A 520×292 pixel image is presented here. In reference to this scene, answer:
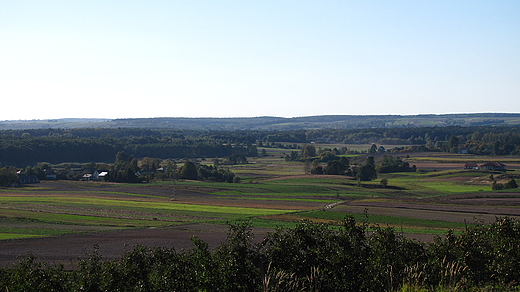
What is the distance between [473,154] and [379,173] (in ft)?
175

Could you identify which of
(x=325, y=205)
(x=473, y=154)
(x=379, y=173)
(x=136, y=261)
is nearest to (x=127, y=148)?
(x=379, y=173)

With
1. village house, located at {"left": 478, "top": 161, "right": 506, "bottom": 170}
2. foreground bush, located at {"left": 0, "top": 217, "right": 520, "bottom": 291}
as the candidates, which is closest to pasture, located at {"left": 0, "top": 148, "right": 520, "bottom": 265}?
foreground bush, located at {"left": 0, "top": 217, "right": 520, "bottom": 291}

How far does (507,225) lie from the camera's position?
64.2 ft

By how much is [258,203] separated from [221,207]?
23.8ft

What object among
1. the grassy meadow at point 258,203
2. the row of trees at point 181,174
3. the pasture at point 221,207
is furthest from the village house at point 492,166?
the row of trees at point 181,174

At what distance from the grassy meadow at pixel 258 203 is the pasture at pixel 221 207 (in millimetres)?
118

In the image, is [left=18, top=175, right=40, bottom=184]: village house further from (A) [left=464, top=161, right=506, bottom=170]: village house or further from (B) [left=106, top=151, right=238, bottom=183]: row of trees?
(A) [left=464, top=161, right=506, bottom=170]: village house

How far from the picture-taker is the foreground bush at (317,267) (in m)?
15.5

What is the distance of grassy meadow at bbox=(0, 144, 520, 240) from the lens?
54.9 meters

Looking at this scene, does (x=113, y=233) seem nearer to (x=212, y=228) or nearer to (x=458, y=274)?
(x=212, y=228)

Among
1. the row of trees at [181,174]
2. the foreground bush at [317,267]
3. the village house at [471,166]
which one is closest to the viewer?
the foreground bush at [317,267]

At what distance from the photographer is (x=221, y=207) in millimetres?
71125

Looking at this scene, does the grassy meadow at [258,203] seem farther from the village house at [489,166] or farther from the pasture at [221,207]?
the village house at [489,166]

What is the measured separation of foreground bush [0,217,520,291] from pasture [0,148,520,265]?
3260 millimetres
